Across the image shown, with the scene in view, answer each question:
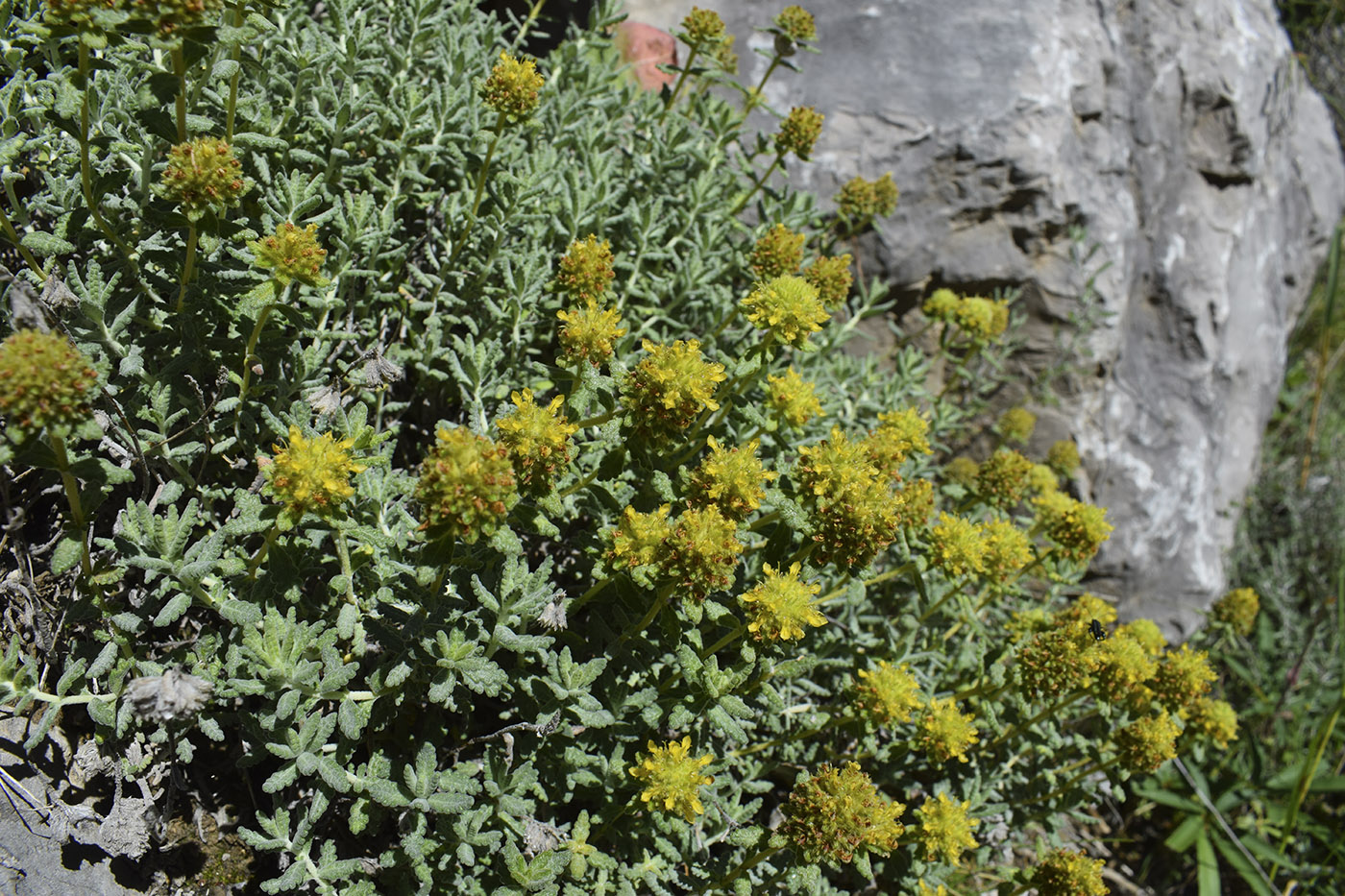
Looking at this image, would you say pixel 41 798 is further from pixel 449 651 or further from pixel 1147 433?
pixel 1147 433

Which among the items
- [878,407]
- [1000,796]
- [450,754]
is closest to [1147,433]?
[878,407]

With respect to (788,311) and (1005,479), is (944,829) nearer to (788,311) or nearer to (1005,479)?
(1005,479)

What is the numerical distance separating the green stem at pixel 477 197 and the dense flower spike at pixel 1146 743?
3252 mm

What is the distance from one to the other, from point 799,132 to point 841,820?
2852 millimetres

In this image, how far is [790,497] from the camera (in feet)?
9.82

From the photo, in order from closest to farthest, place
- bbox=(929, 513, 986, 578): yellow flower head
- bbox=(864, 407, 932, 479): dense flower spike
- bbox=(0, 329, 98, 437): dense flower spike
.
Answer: bbox=(0, 329, 98, 437): dense flower spike → bbox=(864, 407, 932, 479): dense flower spike → bbox=(929, 513, 986, 578): yellow flower head

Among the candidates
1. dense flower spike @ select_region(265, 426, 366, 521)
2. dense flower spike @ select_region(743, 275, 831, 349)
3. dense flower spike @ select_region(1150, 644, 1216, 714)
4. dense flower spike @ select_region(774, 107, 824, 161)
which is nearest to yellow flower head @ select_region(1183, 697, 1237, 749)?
dense flower spike @ select_region(1150, 644, 1216, 714)

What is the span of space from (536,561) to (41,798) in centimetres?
173

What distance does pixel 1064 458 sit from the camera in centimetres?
497

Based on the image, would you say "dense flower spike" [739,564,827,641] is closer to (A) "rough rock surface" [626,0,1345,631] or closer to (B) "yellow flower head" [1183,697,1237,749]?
(B) "yellow flower head" [1183,697,1237,749]

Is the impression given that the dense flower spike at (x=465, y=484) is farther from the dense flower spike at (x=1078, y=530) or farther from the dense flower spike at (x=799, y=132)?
the dense flower spike at (x=1078, y=530)

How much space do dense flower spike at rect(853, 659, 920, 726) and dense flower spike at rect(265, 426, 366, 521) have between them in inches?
74.7

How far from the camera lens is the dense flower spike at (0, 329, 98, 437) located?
81.7 inches

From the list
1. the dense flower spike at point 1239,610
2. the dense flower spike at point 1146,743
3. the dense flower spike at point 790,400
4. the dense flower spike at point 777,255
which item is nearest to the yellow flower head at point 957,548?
the dense flower spike at point 790,400
